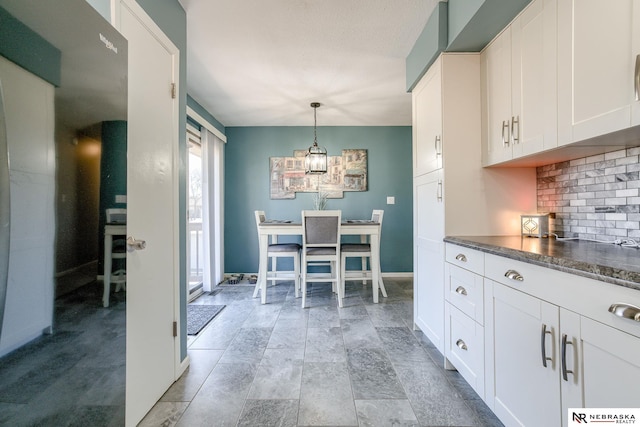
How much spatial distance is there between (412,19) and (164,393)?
2.84 metres

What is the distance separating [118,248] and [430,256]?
186 cm

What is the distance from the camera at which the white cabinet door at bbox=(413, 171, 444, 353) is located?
182 cm

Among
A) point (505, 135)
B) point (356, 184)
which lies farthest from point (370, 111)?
point (505, 135)

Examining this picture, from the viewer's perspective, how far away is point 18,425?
0.54 meters

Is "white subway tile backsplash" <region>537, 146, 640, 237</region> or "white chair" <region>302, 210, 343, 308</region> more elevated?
"white subway tile backsplash" <region>537, 146, 640, 237</region>

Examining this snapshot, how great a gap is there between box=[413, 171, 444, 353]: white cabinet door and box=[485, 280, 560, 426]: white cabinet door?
525 millimetres

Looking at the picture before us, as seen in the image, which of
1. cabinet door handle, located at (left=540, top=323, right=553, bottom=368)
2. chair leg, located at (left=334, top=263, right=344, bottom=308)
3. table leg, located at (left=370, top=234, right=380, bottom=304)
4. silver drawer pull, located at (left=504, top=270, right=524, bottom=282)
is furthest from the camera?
table leg, located at (left=370, top=234, right=380, bottom=304)

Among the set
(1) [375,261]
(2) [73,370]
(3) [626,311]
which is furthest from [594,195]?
(2) [73,370]

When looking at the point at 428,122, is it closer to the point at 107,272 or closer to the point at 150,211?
the point at 150,211

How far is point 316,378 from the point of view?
1625mm

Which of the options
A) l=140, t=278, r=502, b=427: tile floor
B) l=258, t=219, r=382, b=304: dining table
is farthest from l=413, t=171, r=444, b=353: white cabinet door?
l=258, t=219, r=382, b=304: dining table

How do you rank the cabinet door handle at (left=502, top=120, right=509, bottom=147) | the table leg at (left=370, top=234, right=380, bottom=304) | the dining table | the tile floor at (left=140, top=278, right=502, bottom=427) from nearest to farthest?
the tile floor at (left=140, top=278, right=502, bottom=427) < the cabinet door handle at (left=502, top=120, right=509, bottom=147) < the table leg at (left=370, top=234, right=380, bottom=304) < the dining table

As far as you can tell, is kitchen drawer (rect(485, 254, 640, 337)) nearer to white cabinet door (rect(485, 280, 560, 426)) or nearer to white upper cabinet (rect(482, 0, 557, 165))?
white cabinet door (rect(485, 280, 560, 426))

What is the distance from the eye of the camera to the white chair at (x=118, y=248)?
2.98 feet
